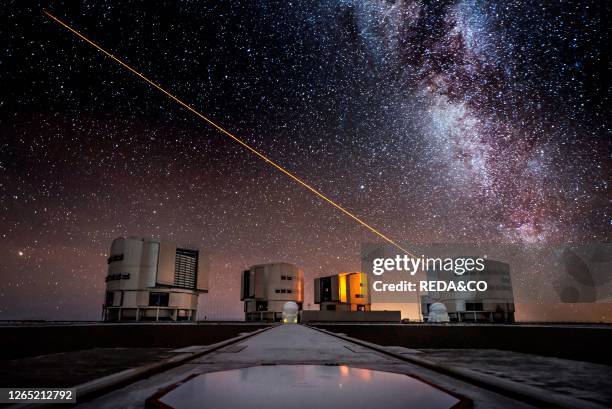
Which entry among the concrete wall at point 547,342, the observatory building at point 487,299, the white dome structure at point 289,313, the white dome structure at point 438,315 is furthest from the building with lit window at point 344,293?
the concrete wall at point 547,342

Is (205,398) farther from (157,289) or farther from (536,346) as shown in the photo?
(157,289)

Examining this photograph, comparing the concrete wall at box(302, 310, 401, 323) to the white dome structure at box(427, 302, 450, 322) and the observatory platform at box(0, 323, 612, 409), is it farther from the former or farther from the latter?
the observatory platform at box(0, 323, 612, 409)

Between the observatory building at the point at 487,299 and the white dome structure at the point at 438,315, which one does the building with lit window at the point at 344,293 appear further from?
the white dome structure at the point at 438,315

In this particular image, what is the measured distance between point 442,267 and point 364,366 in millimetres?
106150

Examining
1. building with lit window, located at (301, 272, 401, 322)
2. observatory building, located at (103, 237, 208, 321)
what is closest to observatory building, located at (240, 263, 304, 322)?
building with lit window, located at (301, 272, 401, 322)

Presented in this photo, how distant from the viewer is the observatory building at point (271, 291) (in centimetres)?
9950

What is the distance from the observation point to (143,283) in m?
72.3

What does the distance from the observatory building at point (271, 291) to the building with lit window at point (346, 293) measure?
8460 millimetres

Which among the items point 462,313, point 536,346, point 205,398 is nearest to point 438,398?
point 205,398

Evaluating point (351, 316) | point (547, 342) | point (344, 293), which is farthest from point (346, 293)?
point (547, 342)

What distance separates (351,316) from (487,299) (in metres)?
41.6

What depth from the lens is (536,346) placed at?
2184 cm

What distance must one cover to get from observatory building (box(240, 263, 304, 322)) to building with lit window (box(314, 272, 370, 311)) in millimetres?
8460

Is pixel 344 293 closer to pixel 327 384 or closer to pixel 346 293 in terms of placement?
pixel 346 293
